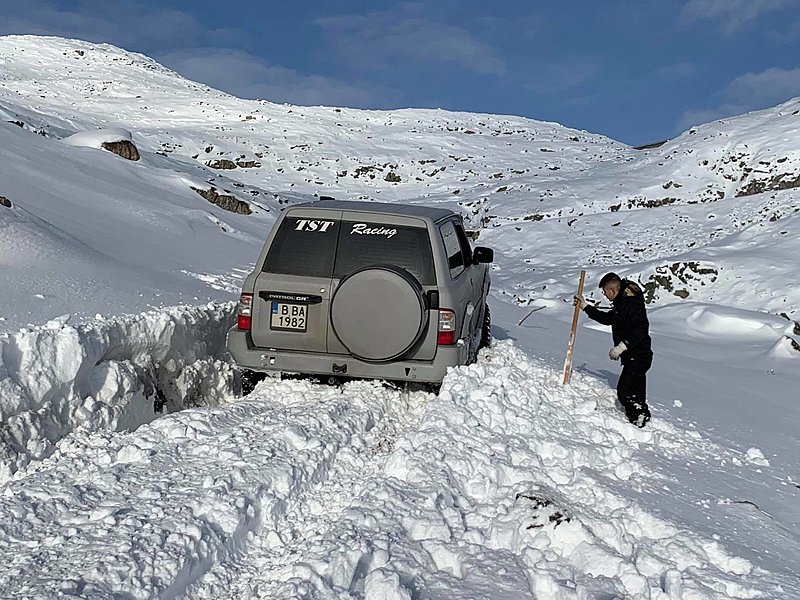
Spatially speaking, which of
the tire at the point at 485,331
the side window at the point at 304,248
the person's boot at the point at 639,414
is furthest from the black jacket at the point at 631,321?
the side window at the point at 304,248

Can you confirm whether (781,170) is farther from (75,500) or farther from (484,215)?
(75,500)

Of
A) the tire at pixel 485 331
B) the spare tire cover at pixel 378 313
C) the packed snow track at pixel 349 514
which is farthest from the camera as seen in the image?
the tire at pixel 485 331

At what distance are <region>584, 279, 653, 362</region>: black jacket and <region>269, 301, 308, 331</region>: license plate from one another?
2.99 m

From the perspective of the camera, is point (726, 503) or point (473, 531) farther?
point (726, 503)

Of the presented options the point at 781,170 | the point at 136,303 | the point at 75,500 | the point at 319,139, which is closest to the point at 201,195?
the point at 136,303

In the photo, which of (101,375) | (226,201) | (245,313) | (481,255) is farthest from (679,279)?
(101,375)

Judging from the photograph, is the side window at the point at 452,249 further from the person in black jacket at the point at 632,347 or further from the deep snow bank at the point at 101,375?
the deep snow bank at the point at 101,375

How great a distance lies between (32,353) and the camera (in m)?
4.85

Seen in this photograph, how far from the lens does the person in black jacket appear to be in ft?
20.7

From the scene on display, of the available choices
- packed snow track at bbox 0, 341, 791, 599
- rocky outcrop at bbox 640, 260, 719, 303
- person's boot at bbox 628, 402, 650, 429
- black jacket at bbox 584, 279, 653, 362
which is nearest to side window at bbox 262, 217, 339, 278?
packed snow track at bbox 0, 341, 791, 599

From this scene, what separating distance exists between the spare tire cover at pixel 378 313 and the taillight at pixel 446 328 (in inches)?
9.3

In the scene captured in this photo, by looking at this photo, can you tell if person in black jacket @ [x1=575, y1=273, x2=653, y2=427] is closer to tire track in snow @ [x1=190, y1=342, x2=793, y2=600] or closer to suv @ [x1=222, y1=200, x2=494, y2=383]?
tire track in snow @ [x1=190, y1=342, x2=793, y2=600]

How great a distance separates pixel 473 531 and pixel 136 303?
171 inches

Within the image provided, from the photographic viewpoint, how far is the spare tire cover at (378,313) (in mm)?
5672
